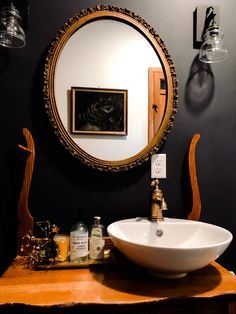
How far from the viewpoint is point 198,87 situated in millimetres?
1245

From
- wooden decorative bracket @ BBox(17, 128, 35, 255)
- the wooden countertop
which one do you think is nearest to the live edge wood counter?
the wooden countertop

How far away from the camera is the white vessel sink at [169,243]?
2.43ft

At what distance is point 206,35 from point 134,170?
712 millimetres

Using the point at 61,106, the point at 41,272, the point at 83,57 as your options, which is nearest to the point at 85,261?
the point at 41,272

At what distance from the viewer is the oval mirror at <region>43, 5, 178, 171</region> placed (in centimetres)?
112

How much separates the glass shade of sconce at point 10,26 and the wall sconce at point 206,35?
31.9 inches

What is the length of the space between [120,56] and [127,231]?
30.7 inches

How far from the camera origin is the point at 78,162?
1.14m

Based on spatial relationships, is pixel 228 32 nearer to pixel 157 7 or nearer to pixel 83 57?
pixel 157 7

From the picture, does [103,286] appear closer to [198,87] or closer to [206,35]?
[198,87]

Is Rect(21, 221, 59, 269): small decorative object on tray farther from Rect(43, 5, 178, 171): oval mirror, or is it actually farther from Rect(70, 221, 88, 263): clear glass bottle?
Rect(43, 5, 178, 171): oval mirror

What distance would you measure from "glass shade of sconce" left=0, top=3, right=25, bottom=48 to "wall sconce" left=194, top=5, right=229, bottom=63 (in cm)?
81

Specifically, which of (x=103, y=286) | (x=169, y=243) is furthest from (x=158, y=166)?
(x=103, y=286)

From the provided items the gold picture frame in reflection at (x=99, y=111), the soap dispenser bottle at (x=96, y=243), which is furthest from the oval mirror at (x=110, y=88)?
the soap dispenser bottle at (x=96, y=243)
